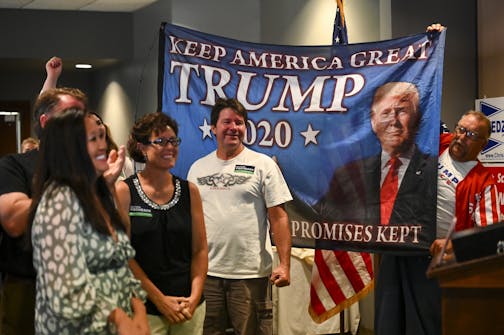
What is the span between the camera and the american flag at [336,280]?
499 cm

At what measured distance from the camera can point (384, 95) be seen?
454 cm

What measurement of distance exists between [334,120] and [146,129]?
1.34 metres

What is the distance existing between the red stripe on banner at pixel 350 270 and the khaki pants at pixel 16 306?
2.20m

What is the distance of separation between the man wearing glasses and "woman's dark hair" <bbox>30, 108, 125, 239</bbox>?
2302 mm

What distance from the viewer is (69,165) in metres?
2.45

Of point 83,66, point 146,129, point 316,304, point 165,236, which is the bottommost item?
point 316,304

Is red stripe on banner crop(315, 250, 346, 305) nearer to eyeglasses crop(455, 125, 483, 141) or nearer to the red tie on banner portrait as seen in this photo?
the red tie on banner portrait

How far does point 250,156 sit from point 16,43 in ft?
22.4

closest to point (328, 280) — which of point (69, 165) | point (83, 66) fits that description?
point (69, 165)

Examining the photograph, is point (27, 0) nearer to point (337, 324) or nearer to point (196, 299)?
point (337, 324)

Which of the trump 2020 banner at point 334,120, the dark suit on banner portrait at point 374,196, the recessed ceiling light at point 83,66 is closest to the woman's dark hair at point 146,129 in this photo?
the trump 2020 banner at point 334,120

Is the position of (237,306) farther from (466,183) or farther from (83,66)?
(83,66)

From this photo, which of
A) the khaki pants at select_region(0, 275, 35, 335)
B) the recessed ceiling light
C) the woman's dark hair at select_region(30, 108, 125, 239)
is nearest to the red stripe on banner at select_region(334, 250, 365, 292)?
the khaki pants at select_region(0, 275, 35, 335)

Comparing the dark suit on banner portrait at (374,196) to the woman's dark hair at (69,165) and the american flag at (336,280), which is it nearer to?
the american flag at (336,280)
